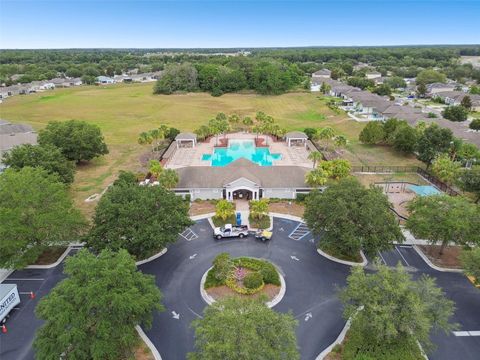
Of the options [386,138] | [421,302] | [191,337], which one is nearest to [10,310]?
[191,337]

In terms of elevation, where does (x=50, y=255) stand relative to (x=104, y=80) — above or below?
A: above

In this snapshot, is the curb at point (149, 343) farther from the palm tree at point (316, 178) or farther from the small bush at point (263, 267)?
the palm tree at point (316, 178)

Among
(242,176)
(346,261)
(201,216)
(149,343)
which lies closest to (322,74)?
(242,176)

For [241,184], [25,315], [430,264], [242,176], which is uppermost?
[242,176]

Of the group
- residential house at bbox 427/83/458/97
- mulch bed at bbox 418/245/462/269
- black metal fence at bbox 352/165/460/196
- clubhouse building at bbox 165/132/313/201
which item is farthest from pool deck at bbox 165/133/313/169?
residential house at bbox 427/83/458/97

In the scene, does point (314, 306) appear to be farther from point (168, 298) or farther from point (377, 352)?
point (168, 298)

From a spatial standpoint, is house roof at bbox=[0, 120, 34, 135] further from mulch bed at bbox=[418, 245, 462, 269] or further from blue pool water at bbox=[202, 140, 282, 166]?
mulch bed at bbox=[418, 245, 462, 269]

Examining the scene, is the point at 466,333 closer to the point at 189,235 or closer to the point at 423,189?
the point at 189,235
